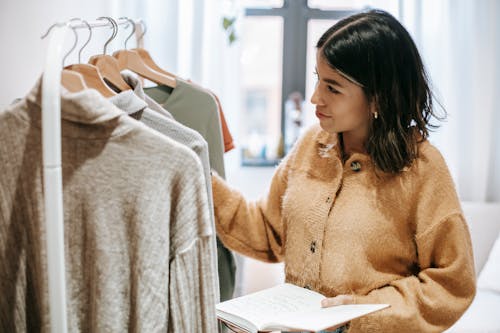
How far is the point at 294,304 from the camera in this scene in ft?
4.31

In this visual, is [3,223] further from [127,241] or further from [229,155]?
[229,155]

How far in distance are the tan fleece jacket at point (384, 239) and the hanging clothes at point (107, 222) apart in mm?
433

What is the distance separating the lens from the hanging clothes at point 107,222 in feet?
3.30

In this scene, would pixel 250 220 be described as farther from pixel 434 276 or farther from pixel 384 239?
pixel 434 276

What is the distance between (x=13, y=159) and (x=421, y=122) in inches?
36.2

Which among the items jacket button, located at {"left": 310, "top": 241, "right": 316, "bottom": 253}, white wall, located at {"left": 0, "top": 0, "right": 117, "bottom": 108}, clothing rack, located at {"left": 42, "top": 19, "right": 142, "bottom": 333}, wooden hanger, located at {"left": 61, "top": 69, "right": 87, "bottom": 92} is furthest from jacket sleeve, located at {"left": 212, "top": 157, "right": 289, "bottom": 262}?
white wall, located at {"left": 0, "top": 0, "right": 117, "bottom": 108}

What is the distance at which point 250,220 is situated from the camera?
1.62 m

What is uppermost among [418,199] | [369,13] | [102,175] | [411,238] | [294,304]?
[369,13]

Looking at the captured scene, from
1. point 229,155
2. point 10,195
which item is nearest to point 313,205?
point 10,195

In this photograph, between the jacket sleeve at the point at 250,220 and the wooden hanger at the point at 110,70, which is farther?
the jacket sleeve at the point at 250,220

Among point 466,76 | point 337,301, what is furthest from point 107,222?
point 466,76

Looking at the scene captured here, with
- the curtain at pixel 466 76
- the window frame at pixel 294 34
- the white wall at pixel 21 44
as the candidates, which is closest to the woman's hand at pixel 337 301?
the white wall at pixel 21 44

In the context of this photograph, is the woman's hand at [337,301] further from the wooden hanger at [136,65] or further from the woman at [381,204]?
the wooden hanger at [136,65]

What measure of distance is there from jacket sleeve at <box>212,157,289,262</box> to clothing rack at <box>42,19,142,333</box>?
715 millimetres
